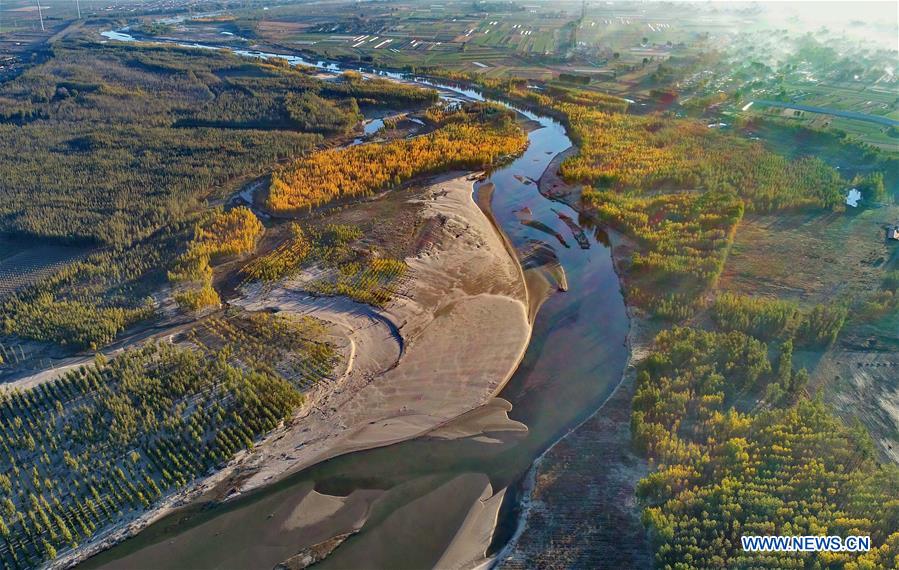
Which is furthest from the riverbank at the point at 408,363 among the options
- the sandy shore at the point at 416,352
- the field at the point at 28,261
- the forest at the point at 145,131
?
the forest at the point at 145,131

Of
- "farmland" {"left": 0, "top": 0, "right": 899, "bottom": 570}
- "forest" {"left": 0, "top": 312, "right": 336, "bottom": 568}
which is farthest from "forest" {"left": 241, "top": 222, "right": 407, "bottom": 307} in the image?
"forest" {"left": 0, "top": 312, "right": 336, "bottom": 568}

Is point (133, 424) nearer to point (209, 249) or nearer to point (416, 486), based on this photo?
point (416, 486)

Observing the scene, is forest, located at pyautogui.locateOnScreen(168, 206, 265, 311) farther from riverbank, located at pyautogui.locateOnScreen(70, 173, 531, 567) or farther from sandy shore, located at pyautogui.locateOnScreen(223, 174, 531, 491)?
sandy shore, located at pyautogui.locateOnScreen(223, 174, 531, 491)

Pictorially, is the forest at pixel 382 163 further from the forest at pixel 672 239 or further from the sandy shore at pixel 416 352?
the forest at pixel 672 239

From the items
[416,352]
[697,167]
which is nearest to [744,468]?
[416,352]

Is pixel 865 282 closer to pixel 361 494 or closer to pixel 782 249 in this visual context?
pixel 782 249

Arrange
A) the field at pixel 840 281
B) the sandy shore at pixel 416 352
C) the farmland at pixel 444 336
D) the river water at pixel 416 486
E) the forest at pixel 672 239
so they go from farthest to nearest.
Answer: the forest at pixel 672 239
the field at pixel 840 281
the sandy shore at pixel 416 352
the farmland at pixel 444 336
the river water at pixel 416 486
